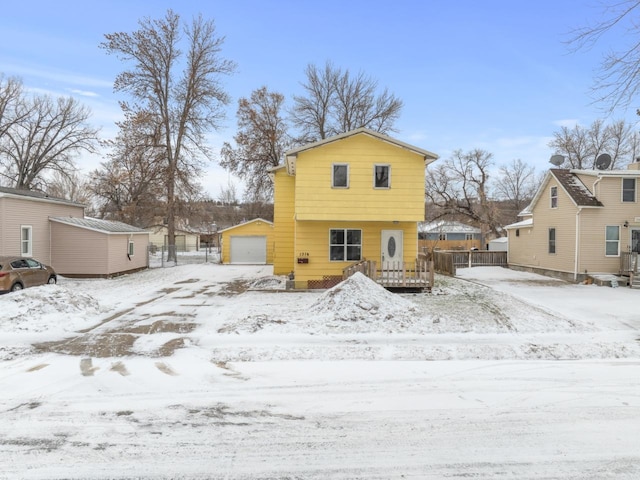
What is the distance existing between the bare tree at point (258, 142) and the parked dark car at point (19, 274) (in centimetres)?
2201

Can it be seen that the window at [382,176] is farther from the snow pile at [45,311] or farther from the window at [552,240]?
the window at [552,240]

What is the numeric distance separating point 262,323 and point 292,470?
5.83 metres

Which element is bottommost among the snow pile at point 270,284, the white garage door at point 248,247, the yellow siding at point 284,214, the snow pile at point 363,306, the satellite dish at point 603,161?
the snow pile at point 270,284

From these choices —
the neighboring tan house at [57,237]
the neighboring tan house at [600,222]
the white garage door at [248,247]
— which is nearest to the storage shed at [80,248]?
the neighboring tan house at [57,237]

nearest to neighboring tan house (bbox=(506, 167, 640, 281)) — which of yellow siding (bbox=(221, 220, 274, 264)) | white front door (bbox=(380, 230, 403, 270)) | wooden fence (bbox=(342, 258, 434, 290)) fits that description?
white front door (bbox=(380, 230, 403, 270))

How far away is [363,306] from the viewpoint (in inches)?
396

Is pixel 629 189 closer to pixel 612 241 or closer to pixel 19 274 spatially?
pixel 612 241

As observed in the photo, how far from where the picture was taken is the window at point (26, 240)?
63.1 feet

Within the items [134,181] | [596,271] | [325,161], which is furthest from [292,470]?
[134,181]

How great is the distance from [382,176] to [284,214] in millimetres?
5771

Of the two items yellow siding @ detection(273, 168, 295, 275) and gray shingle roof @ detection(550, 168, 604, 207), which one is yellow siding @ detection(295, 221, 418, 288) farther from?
gray shingle roof @ detection(550, 168, 604, 207)

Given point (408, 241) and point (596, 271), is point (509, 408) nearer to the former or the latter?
point (408, 241)

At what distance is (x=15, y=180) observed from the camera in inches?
1437

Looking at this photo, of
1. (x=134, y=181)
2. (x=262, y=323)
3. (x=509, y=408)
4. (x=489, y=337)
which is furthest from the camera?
(x=134, y=181)
